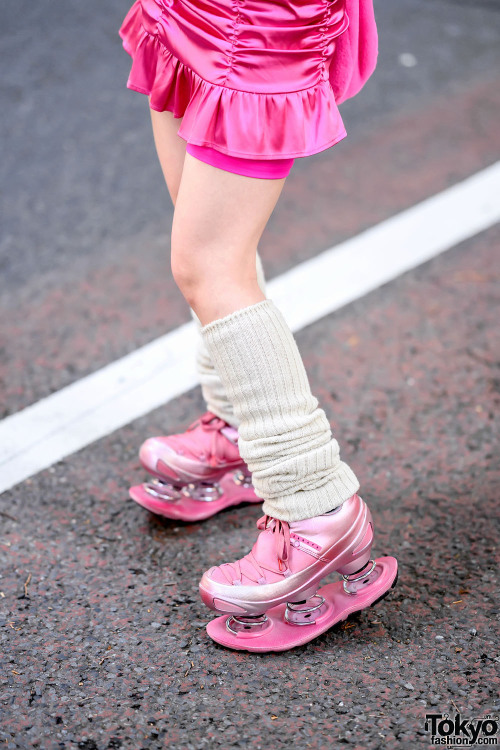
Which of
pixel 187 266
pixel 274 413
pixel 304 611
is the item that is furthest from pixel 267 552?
pixel 187 266

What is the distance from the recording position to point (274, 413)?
1301mm

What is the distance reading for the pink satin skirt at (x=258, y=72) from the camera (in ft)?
3.78

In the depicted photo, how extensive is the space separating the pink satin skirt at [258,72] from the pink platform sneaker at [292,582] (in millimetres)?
616

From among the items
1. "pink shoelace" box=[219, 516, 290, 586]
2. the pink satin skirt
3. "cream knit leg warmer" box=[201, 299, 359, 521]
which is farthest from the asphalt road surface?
the pink satin skirt

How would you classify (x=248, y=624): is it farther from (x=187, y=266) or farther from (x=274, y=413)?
(x=187, y=266)

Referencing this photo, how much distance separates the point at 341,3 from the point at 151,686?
3.65 ft

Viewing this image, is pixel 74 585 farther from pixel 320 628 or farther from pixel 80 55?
pixel 80 55

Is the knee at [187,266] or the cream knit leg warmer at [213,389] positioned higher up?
the knee at [187,266]

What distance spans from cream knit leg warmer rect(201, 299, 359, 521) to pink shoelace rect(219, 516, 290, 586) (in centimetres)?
3

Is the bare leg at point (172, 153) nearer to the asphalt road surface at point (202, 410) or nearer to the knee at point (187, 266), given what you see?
the knee at point (187, 266)

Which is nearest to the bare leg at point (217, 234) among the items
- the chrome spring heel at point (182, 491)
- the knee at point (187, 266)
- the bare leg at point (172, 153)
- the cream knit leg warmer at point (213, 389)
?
the knee at point (187, 266)

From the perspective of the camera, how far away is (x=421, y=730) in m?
1.19

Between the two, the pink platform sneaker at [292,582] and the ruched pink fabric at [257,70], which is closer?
the ruched pink fabric at [257,70]

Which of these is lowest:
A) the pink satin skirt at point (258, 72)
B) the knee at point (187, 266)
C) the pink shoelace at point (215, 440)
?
the pink shoelace at point (215, 440)
